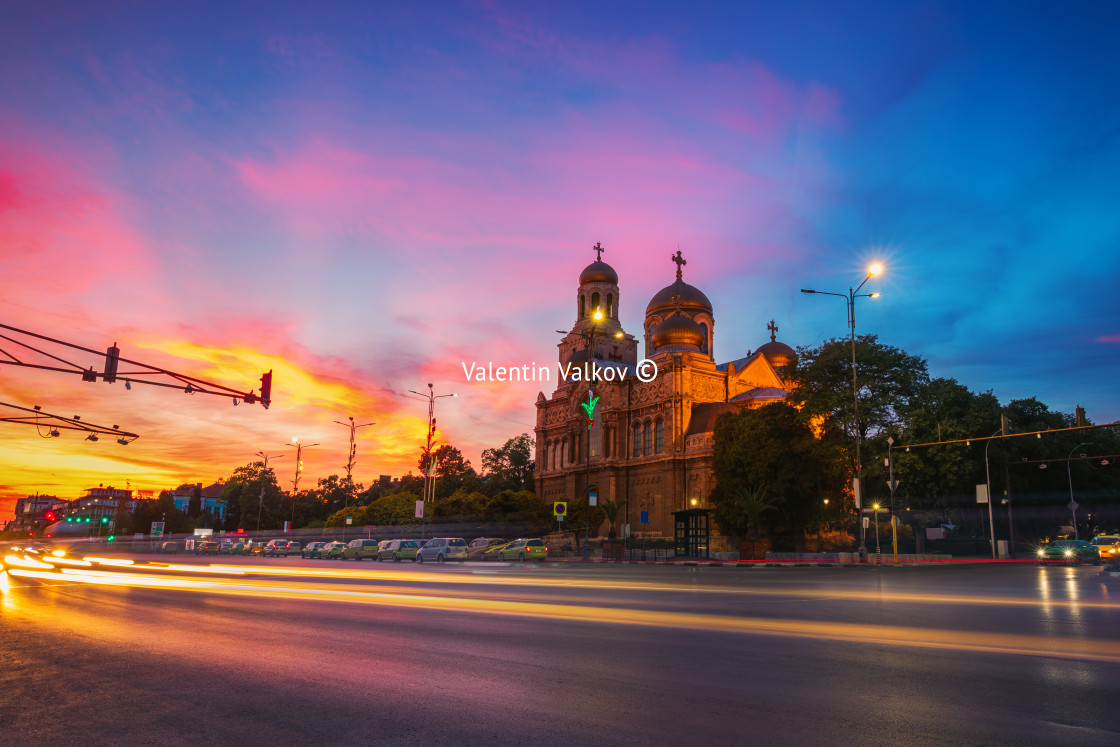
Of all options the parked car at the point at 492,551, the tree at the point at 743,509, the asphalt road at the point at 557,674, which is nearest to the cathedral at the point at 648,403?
the tree at the point at 743,509

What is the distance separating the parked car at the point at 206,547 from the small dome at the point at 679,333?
45.3 m

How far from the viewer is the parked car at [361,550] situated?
4959 centimetres

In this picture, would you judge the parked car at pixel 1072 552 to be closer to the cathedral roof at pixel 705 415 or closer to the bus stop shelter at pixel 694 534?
the bus stop shelter at pixel 694 534

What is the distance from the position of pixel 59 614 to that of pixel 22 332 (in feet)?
30.2

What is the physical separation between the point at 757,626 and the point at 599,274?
78.3m

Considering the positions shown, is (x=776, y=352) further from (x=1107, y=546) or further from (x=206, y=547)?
(x=206, y=547)

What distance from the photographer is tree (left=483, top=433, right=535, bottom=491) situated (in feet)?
333

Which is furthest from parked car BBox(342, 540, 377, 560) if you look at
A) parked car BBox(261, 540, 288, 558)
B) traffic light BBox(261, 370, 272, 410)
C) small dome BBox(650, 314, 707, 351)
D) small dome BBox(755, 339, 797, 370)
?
small dome BBox(755, 339, 797, 370)

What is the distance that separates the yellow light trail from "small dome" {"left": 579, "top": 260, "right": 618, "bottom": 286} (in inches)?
2852

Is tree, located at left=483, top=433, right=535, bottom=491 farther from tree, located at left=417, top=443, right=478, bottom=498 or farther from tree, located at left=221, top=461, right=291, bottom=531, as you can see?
tree, located at left=221, top=461, right=291, bottom=531

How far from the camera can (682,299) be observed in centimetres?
8156

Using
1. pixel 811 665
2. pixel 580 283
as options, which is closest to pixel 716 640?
pixel 811 665

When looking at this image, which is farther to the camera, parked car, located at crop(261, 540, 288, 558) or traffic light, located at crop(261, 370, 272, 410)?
parked car, located at crop(261, 540, 288, 558)

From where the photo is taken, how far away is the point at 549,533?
211ft
